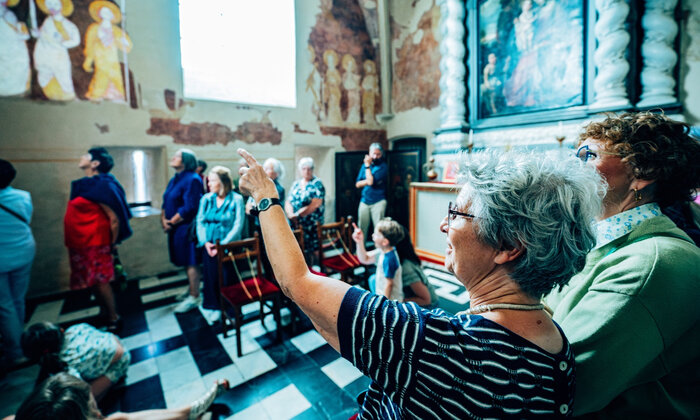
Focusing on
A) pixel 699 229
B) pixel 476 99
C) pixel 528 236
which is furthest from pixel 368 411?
pixel 476 99

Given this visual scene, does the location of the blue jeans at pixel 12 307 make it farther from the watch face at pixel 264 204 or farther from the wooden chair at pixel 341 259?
the watch face at pixel 264 204

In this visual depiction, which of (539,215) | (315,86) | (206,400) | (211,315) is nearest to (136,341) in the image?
(211,315)

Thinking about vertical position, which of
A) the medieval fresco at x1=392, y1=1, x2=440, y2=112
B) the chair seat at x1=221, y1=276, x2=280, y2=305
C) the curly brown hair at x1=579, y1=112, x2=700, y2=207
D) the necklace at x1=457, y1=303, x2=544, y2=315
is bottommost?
the chair seat at x1=221, y1=276, x2=280, y2=305

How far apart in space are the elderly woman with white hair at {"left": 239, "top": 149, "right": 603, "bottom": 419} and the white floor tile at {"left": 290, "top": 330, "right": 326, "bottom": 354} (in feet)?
7.58

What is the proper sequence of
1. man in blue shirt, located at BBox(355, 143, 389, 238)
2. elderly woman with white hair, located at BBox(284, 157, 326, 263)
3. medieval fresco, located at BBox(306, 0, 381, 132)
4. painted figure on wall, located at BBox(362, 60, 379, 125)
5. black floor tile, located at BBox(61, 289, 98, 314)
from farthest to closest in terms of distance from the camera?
painted figure on wall, located at BBox(362, 60, 379, 125) < medieval fresco, located at BBox(306, 0, 381, 132) < man in blue shirt, located at BBox(355, 143, 389, 238) < elderly woman with white hair, located at BBox(284, 157, 326, 263) < black floor tile, located at BBox(61, 289, 98, 314)

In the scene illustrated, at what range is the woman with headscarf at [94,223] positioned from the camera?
3260 millimetres

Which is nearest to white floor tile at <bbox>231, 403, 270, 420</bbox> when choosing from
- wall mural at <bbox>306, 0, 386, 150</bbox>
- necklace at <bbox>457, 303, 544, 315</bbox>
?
necklace at <bbox>457, 303, 544, 315</bbox>

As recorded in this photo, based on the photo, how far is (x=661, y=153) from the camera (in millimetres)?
1131

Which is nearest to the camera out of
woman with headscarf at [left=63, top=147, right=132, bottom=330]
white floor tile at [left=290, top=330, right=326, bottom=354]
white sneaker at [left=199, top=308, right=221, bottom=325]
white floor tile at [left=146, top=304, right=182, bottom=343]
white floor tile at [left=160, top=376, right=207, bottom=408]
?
white floor tile at [left=160, top=376, right=207, bottom=408]

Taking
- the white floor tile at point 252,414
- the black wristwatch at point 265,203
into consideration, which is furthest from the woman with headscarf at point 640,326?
the white floor tile at point 252,414

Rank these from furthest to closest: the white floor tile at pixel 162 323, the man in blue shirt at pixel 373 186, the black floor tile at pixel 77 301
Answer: the man in blue shirt at pixel 373 186, the black floor tile at pixel 77 301, the white floor tile at pixel 162 323

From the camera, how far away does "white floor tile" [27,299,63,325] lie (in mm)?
3789

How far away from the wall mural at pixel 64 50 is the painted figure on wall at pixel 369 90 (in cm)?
474

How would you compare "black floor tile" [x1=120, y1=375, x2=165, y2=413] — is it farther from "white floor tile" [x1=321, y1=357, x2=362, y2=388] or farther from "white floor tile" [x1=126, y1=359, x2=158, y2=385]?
"white floor tile" [x1=321, y1=357, x2=362, y2=388]
